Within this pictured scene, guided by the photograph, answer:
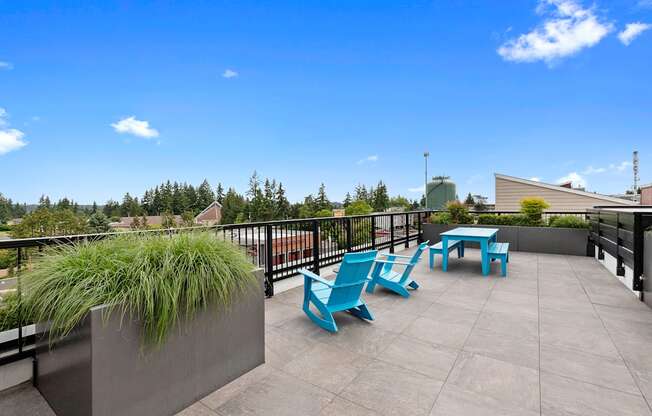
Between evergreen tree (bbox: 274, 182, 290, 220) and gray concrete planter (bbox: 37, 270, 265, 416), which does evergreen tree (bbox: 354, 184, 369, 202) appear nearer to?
evergreen tree (bbox: 274, 182, 290, 220)

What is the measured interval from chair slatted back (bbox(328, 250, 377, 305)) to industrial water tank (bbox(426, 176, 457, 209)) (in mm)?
20335

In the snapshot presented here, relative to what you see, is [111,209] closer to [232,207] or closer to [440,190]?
[232,207]

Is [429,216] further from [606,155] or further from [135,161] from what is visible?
[135,161]

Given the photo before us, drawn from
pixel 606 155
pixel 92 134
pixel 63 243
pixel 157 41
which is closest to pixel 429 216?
pixel 63 243

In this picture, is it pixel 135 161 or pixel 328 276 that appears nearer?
pixel 328 276

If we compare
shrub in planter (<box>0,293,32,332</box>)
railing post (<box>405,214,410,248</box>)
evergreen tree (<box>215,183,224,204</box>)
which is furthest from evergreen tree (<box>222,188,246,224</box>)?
shrub in planter (<box>0,293,32,332</box>)

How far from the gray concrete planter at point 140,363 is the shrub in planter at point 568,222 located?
26.4 feet

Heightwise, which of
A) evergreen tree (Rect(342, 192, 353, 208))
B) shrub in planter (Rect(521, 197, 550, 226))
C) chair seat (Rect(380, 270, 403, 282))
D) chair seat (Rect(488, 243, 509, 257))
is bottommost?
chair seat (Rect(380, 270, 403, 282))

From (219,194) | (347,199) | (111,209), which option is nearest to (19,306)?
(347,199)

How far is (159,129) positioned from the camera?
37438mm

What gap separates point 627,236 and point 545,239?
3609mm

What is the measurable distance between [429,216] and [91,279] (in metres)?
9.23

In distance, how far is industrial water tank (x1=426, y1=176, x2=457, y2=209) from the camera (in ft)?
72.1

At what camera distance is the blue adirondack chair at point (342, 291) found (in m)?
2.74
